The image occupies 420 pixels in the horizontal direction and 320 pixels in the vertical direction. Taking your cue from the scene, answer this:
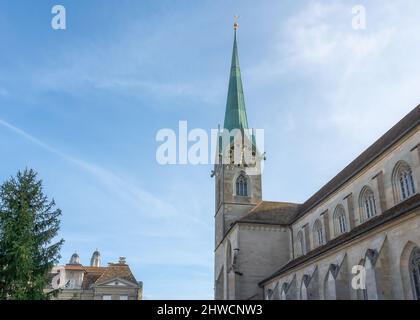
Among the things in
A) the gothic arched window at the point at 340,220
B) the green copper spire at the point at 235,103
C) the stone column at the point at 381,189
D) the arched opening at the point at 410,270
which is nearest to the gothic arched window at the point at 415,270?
the arched opening at the point at 410,270

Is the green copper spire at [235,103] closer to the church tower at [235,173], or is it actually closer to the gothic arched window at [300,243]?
the church tower at [235,173]

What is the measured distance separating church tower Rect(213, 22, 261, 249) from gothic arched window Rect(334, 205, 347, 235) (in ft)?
38.0

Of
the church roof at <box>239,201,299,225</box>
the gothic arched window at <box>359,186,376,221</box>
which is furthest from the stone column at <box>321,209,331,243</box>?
the church roof at <box>239,201,299,225</box>

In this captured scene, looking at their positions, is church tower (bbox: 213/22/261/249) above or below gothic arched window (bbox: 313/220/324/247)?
above

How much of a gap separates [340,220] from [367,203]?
349 centimetres

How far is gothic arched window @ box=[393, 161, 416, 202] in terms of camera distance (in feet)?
67.7

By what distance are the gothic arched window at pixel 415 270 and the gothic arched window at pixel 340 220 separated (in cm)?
980

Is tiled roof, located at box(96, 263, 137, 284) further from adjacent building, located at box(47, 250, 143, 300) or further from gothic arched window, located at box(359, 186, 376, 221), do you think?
gothic arched window, located at box(359, 186, 376, 221)

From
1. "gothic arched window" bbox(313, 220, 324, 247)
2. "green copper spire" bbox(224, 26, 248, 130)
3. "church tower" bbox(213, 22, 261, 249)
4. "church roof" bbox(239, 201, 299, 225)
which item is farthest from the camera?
"green copper spire" bbox(224, 26, 248, 130)

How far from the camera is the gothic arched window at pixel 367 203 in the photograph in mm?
23938

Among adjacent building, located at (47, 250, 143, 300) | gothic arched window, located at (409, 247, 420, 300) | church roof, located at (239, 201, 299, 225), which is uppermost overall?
church roof, located at (239, 201, 299, 225)

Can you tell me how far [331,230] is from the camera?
93.0 ft
